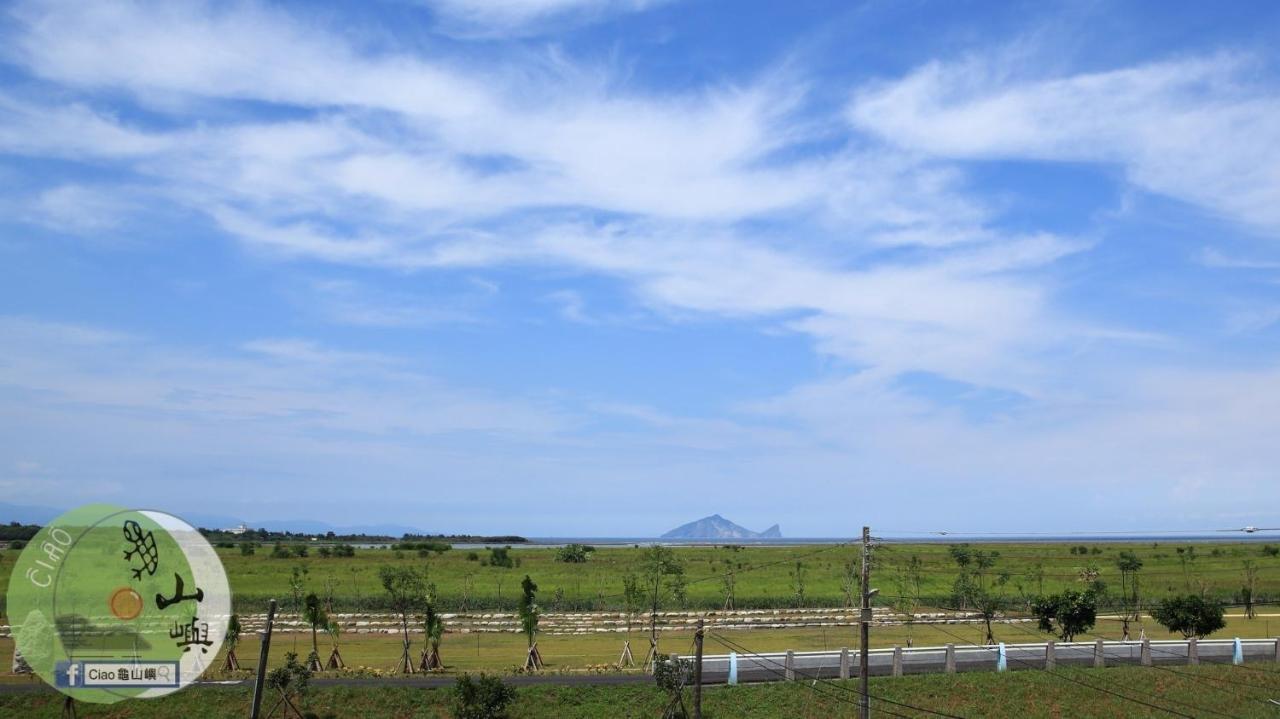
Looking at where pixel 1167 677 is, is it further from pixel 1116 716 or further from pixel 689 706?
pixel 689 706

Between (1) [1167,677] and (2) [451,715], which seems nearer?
(2) [451,715]

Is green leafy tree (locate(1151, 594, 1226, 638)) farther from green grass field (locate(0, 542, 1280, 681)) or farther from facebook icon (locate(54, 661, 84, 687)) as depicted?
facebook icon (locate(54, 661, 84, 687))

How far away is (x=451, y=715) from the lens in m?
45.0

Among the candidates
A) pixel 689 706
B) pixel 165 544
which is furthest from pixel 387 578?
pixel 165 544

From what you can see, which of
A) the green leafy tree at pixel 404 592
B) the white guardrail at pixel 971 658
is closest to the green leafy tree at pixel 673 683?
the white guardrail at pixel 971 658

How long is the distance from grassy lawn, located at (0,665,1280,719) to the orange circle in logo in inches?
293

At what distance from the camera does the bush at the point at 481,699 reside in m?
42.6

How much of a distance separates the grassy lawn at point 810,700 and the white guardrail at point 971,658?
106cm

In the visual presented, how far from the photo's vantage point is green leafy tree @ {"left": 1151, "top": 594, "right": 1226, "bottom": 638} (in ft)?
207

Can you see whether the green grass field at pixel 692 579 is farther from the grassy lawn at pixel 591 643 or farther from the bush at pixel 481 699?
the bush at pixel 481 699

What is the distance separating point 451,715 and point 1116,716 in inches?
1215

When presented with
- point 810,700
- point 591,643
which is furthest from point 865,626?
point 591,643

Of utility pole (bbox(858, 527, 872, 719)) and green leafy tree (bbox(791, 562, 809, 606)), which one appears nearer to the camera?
utility pole (bbox(858, 527, 872, 719))

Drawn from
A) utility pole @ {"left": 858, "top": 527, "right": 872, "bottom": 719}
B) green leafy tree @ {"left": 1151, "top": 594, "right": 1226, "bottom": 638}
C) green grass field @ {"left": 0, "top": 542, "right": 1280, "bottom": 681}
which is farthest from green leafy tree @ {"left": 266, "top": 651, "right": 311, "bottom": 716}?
green leafy tree @ {"left": 1151, "top": 594, "right": 1226, "bottom": 638}
